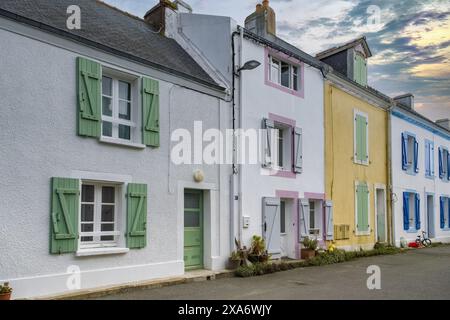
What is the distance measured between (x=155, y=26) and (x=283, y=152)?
5.09 m

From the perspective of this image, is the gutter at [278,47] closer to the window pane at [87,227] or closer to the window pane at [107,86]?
the window pane at [107,86]

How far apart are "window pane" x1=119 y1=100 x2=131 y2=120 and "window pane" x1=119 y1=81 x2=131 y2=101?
106mm

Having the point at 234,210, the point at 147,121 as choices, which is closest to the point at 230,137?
the point at 234,210

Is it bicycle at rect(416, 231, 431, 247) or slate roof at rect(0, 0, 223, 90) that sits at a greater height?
slate roof at rect(0, 0, 223, 90)

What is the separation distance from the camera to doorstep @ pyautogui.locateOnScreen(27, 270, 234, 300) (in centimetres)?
746

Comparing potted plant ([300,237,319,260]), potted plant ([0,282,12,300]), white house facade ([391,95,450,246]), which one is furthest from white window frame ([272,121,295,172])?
potted plant ([0,282,12,300])

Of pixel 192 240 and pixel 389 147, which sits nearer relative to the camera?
pixel 192 240

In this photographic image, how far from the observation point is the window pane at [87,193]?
8.39 m

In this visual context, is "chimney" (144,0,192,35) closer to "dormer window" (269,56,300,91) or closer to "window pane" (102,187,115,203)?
"dormer window" (269,56,300,91)

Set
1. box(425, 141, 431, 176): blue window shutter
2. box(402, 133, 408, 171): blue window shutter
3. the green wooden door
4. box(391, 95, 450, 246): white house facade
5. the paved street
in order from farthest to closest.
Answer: box(425, 141, 431, 176): blue window shutter, box(402, 133, 408, 171): blue window shutter, box(391, 95, 450, 246): white house facade, the green wooden door, the paved street

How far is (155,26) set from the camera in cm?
1275

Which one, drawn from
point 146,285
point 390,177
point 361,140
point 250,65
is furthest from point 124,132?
point 390,177

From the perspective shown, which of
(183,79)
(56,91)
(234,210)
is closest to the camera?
(56,91)
